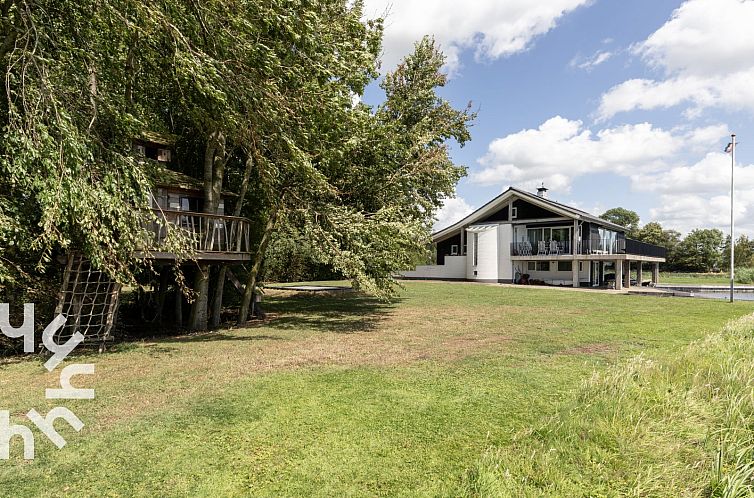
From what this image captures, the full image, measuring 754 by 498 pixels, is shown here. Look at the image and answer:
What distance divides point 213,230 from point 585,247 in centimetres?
2591

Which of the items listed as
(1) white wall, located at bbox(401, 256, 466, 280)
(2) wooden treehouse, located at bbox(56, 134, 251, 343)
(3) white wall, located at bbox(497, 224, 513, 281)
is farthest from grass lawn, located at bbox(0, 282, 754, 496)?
(1) white wall, located at bbox(401, 256, 466, 280)

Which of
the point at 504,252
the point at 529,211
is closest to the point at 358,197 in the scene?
the point at 504,252

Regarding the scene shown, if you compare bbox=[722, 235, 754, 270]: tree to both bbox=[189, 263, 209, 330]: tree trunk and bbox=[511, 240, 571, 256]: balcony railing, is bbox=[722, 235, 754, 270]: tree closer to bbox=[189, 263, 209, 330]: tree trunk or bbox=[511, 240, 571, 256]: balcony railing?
bbox=[511, 240, 571, 256]: balcony railing

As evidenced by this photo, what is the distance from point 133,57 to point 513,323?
448 inches

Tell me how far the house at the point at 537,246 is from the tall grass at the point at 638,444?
2512 centimetres

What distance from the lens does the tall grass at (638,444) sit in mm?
3791

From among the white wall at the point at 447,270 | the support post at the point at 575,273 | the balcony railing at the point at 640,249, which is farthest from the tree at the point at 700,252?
the white wall at the point at 447,270

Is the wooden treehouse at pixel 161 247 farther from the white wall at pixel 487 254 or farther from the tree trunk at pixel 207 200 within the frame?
the white wall at pixel 487 254

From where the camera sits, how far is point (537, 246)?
31.3m

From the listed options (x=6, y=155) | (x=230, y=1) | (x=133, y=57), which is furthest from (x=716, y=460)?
(x=133, y=57)

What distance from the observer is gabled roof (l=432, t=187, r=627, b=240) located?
2975cm

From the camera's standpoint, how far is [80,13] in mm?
7801

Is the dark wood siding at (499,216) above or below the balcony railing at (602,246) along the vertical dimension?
above

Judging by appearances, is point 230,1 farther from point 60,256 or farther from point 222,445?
point 222,445
